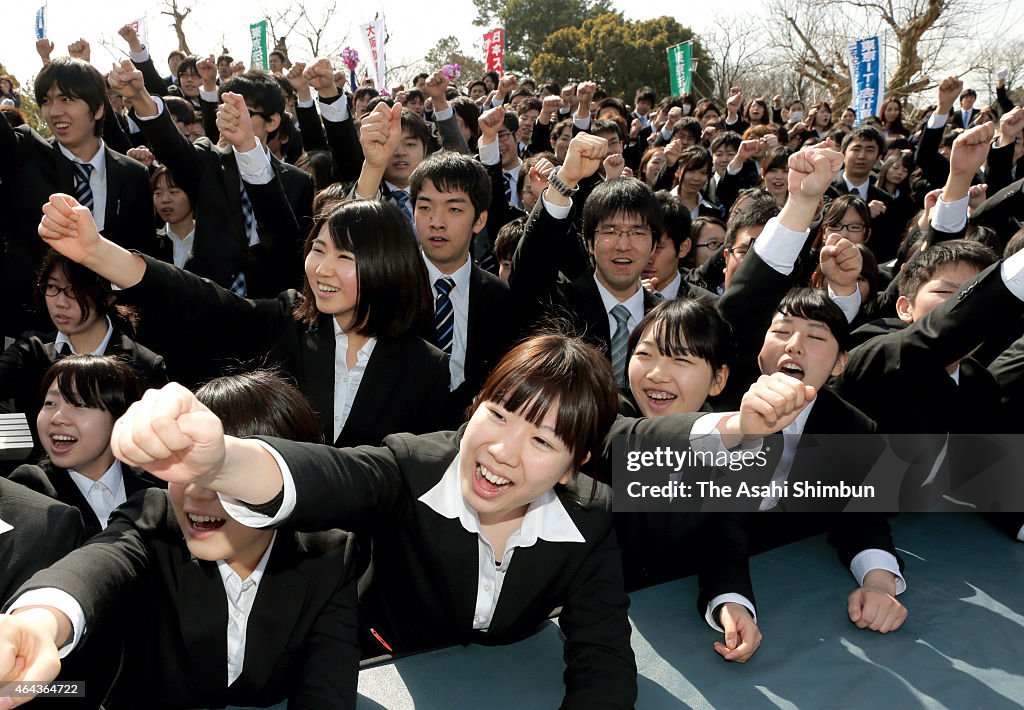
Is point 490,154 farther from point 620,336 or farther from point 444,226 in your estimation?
point 620,336

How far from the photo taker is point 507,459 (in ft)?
4.25

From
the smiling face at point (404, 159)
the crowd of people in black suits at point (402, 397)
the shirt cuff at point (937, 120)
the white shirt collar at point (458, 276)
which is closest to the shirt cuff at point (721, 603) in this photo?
the crowd of people in black suits at point (402, 397)

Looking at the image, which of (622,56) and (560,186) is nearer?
(560,186)

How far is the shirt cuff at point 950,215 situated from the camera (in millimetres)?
3086

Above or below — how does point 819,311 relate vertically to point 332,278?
below

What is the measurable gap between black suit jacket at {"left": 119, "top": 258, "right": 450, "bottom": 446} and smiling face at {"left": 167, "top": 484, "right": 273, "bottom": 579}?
69 centimetres

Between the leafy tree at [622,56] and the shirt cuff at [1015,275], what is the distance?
22016 mm

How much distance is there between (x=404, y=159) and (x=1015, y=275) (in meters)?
2.66

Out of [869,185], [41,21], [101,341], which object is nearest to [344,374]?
[101,341]

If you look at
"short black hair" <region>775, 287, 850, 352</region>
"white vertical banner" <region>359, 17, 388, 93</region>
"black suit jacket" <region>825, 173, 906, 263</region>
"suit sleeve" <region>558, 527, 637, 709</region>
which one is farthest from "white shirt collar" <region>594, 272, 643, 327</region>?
"white vertical banner" <region>359, 17, 388, 93</region>

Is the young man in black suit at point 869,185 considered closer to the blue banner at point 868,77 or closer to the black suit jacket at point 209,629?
the blue banner at point 868,77

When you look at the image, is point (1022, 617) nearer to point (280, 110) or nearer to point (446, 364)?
point (446, 364)

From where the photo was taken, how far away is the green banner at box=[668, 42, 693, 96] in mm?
11805
